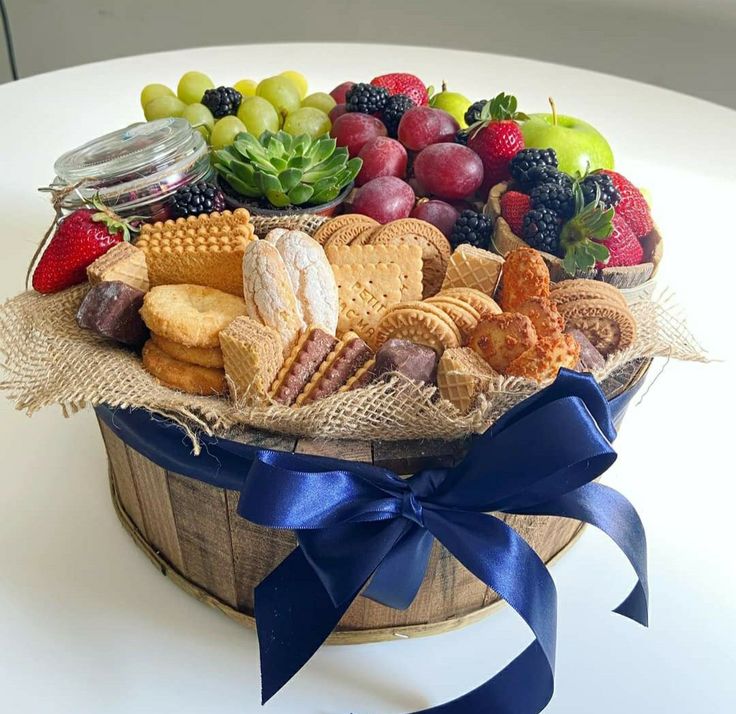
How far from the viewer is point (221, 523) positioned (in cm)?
117

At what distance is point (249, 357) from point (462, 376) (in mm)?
260

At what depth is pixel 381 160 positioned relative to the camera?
5.34 ft

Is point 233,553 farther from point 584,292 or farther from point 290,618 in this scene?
point 584,292

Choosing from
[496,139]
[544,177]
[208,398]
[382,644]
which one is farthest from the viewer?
[496,139]

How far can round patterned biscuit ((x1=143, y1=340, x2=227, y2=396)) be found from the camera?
3.80 feet

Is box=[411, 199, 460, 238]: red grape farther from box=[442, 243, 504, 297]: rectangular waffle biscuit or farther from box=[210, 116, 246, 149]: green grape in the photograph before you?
box=[210, 116, 246, 149]: green grape

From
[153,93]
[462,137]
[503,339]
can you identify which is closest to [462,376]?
[503,339]

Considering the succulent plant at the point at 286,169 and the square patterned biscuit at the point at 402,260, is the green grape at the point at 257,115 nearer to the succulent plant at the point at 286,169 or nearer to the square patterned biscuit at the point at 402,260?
the succulent plant at the point at 286,169

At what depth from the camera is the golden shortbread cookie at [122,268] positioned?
4.12 feet

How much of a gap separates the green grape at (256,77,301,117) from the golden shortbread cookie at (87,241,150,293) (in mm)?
673

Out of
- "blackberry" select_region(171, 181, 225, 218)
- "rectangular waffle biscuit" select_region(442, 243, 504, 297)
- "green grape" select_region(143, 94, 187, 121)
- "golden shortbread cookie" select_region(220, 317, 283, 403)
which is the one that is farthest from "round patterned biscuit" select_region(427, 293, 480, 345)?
"green grape" select_region(143, 94, 187, 121)

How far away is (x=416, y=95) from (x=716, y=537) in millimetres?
1087

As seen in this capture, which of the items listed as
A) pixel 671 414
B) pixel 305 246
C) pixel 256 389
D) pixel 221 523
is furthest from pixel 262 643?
pixel 671 414

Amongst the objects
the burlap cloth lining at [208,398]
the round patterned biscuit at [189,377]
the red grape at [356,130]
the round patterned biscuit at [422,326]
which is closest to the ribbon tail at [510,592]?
the burlap cloth lining at [208,398]
